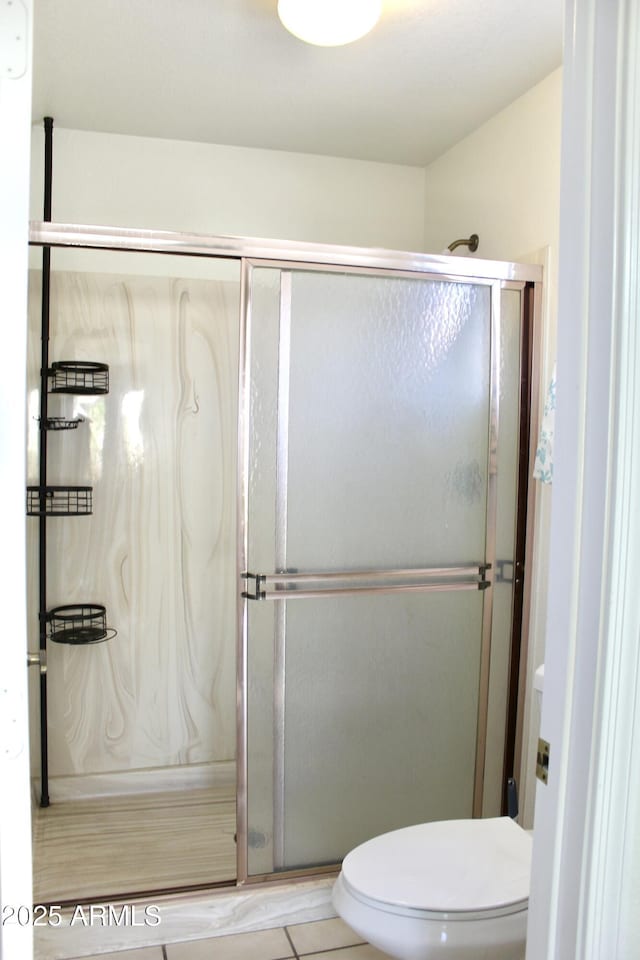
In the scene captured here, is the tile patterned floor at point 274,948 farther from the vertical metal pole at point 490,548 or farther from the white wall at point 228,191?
the white wall at point 228,191

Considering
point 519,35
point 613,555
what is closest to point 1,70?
point 613,555

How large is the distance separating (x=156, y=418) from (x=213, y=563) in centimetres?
59

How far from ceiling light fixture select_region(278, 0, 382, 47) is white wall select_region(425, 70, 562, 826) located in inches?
27.1

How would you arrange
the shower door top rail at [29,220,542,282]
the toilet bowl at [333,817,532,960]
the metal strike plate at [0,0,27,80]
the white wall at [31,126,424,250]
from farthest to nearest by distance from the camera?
the white wall at [31,126,424,250] < the shower door top rail at [29,220,542,282] < the toilet bowl at [333,817,532,960] < the metal strike plate at [0,0,27,80]

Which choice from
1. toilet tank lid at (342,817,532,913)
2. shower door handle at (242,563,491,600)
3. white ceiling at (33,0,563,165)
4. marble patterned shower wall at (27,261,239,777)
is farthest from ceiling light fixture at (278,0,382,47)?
toilet tank lid at (342,817,532,913)

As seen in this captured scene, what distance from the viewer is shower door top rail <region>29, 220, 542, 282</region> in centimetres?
189

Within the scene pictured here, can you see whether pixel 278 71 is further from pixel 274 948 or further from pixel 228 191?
pixel 274 948

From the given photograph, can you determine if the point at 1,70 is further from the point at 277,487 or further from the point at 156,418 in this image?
the point at 156,418

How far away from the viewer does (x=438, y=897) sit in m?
1.48

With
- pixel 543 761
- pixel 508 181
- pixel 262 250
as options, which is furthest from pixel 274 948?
pixel 508 181

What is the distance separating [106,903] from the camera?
2020 millimetres

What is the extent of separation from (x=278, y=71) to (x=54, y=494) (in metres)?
1.58

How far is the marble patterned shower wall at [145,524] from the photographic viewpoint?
8.93 feet

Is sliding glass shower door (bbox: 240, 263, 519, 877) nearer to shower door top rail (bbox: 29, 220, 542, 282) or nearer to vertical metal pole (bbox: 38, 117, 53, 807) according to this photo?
shower door top rail (bbox: 29, 220, 542, 282)
